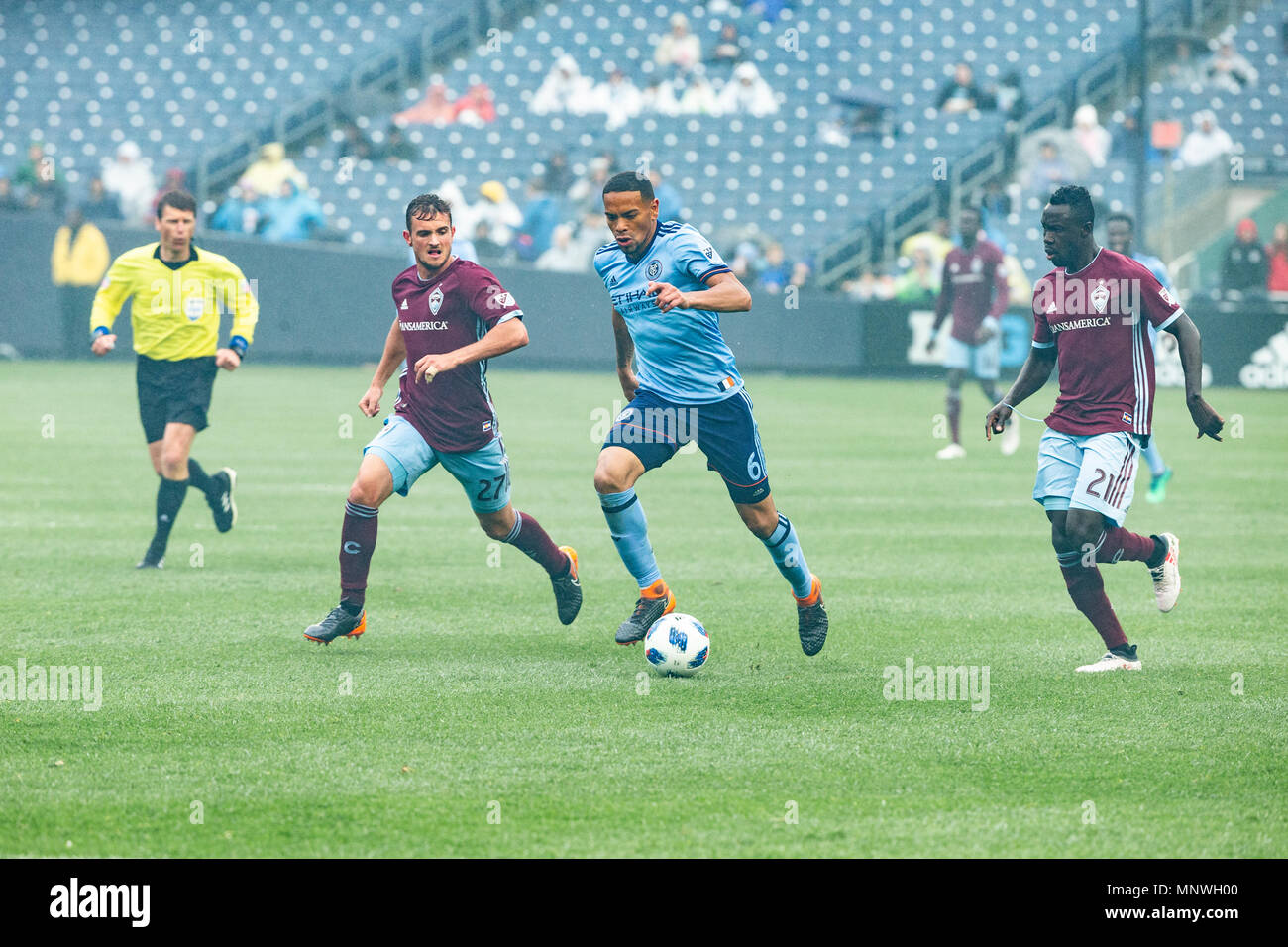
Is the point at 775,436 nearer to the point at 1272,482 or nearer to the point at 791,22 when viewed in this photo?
the point at 1272,482

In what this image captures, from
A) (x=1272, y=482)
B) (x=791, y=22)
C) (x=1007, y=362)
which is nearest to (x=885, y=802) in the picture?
(x=1272, y=482)

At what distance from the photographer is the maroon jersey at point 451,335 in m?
8.12

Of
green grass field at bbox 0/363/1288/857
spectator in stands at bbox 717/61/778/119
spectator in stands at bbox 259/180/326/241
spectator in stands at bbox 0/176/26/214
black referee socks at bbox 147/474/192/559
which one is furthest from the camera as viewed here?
spectator in stands at bbox 717/61/778/119

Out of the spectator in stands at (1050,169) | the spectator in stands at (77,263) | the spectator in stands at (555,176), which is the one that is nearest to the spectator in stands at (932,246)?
the spectator in stands at (1050,169)

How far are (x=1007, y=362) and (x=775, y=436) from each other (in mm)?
9201

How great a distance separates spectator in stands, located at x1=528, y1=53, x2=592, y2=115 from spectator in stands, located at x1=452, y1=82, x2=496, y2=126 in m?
0.81

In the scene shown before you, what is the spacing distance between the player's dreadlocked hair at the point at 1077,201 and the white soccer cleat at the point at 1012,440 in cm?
1081

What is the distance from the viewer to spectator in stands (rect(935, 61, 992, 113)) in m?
31.3

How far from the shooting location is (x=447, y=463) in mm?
8273

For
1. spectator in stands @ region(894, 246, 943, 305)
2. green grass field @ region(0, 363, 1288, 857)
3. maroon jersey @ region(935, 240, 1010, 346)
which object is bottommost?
green grass field @ region(0, 363, 1288, 857)

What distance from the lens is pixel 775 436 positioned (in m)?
18.9

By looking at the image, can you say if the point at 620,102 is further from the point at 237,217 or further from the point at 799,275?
the point at 237,217

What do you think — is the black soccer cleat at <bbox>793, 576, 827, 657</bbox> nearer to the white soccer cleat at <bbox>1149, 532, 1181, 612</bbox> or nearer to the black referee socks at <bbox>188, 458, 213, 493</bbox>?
the white soccer cleat at <bbox>1149, 532, 1181, 612</bbox>

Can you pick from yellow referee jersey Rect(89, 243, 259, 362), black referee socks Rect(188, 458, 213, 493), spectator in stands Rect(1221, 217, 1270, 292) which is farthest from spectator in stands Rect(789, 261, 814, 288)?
yellow referee jersey Rect(89, 243, 259, 362)
